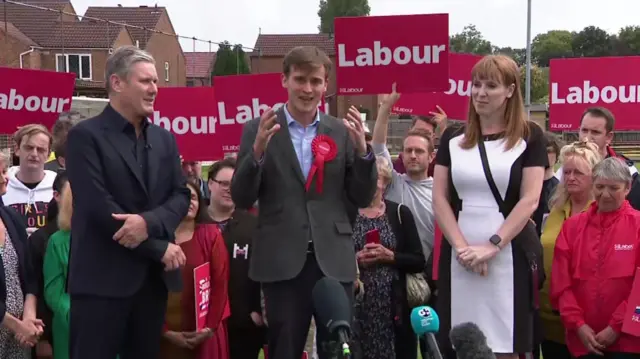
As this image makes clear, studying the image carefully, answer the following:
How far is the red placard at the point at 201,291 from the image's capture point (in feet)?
16.4

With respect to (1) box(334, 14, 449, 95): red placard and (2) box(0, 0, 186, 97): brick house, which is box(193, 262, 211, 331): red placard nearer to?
(1) box(334, 14, 449, 95): red placard

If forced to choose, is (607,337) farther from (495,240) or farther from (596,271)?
(495,240)

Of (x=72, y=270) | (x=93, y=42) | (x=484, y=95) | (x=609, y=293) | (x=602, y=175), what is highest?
(x=93, y=42)

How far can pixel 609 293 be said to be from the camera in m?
4.94

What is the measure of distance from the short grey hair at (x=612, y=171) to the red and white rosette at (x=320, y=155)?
72.8 inches

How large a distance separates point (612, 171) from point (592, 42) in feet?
381

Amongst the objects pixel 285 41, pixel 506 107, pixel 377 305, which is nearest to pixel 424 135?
pixel 377 305

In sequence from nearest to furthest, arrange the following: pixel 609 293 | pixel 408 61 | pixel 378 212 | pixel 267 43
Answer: pixel 609 293
pixel 378 212
pixel 408 61
pixel 267 43

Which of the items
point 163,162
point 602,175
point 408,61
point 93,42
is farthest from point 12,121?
point 93,42

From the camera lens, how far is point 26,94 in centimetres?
795

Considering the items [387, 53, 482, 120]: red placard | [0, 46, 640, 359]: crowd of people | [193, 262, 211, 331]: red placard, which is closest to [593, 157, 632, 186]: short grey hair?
[0, 46, 640, 359]: crowd of people

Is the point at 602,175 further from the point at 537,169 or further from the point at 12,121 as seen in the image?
the point at 12,121

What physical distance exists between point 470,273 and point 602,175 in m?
1.29

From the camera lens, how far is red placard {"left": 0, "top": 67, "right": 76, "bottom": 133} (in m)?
7.89
